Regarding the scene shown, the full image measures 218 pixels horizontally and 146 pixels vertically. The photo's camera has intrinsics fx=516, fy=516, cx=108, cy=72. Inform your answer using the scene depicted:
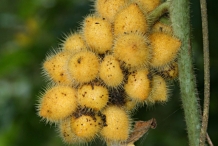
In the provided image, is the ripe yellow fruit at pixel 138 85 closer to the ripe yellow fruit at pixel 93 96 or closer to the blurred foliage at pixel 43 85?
the ripe yellow fruit at pixel 93 96

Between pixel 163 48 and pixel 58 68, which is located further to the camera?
pixel 58 68

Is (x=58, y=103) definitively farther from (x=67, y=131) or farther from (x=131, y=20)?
(x=131, y=20)

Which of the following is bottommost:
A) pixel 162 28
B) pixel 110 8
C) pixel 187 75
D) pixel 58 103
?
pixel 58 103

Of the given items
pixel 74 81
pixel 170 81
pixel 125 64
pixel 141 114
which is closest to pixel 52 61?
pixel 74 81

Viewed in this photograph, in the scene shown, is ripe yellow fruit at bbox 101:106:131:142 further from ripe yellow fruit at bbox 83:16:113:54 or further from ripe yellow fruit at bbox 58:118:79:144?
ripe yellow fruit at bbox 83:16:113:54

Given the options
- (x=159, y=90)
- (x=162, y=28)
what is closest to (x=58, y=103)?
(x=159, y=90)

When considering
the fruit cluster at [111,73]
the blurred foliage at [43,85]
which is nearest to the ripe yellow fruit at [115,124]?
the fruit cluster at [111,73]
